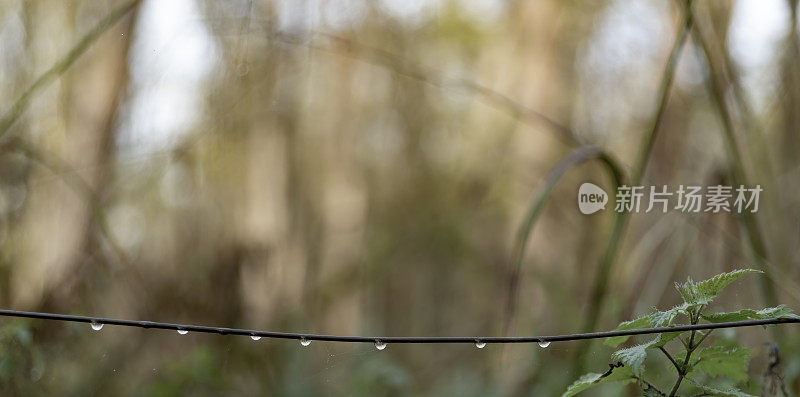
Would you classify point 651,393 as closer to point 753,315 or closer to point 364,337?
point 753,315

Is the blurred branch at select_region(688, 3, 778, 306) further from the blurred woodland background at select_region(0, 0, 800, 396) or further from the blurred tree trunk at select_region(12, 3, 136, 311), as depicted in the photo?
the blurred tree trunk at select_region(12, 3, 136, 311)

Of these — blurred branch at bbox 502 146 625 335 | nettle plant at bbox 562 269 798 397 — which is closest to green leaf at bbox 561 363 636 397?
nettle plant at bbox 562 269 798 397

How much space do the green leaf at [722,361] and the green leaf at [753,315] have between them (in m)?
0.03

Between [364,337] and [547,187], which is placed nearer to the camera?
[364,337]

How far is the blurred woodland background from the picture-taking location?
115 cm

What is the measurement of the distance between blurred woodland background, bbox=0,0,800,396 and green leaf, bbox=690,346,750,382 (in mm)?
159

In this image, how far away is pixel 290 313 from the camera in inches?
73.0

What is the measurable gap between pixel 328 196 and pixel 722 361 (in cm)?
428

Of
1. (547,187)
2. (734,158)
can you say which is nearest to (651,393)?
(547,187)

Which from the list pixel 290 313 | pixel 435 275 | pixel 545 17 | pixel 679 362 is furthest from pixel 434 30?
pixel 679 362

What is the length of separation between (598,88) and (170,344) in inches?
116

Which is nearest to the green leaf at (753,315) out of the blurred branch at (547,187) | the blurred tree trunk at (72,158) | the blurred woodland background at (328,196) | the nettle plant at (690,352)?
the nettle plant at (690,352)

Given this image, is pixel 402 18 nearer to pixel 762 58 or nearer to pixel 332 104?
pixel 332 104

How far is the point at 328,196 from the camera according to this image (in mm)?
4664
